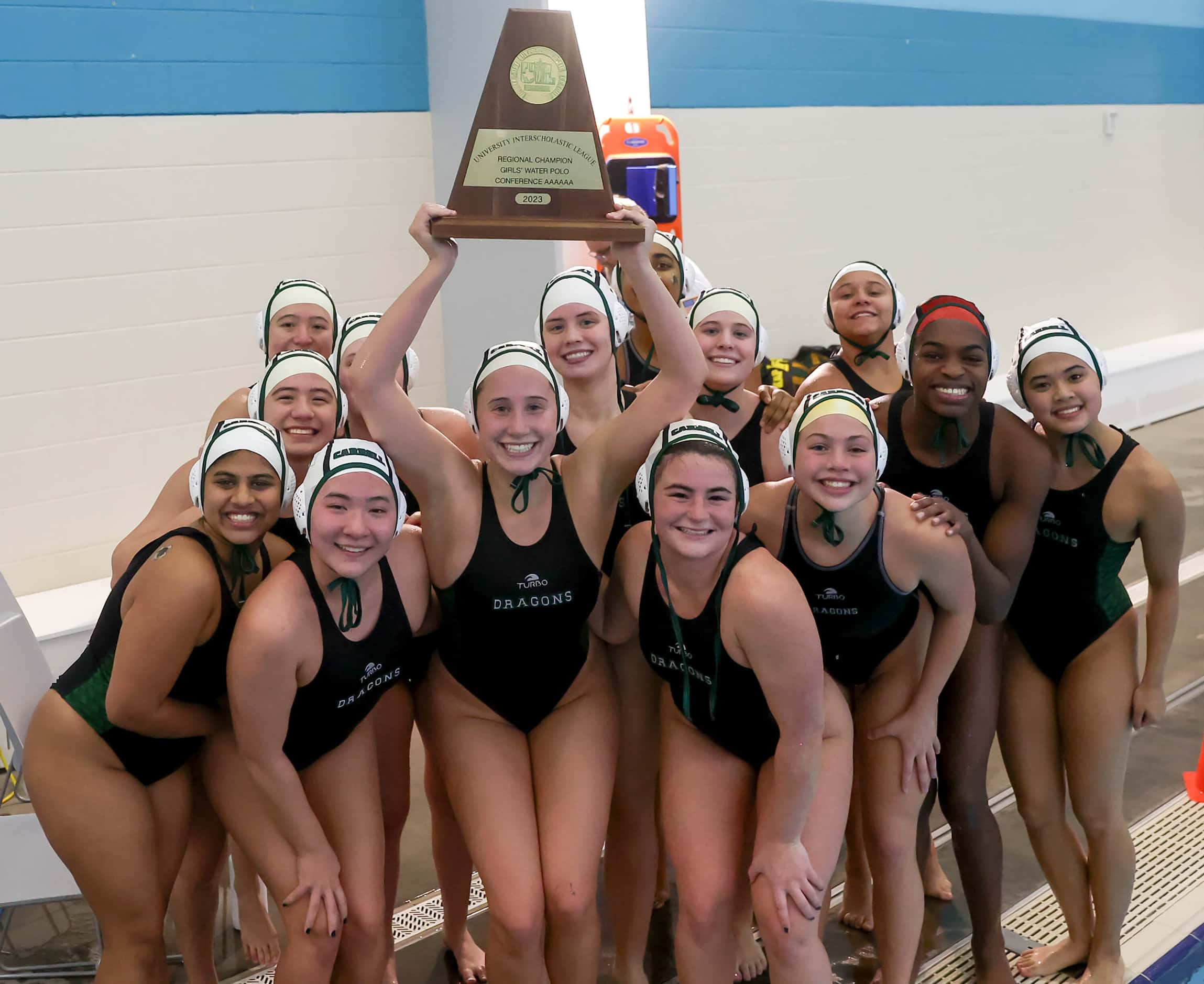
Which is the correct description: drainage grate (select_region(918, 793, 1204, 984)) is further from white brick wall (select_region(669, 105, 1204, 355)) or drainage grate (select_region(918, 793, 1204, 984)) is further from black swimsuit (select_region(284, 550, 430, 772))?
white brick wall (select_region(669, 105, 1204, 355))

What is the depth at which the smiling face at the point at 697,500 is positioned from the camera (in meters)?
2.92

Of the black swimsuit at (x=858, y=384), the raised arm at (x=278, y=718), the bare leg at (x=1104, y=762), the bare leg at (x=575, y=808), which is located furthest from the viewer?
the black swimsuit at (x=858, y=384)

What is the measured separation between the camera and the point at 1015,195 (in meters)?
11.6

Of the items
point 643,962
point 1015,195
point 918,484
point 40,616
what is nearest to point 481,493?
point 918,484

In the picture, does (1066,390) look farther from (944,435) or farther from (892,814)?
(892,814)

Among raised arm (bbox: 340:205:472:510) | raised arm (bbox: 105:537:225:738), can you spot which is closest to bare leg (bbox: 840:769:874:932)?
raised arm (bbox: 340:205:472:510)

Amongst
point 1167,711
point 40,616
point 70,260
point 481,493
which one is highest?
point 70,260

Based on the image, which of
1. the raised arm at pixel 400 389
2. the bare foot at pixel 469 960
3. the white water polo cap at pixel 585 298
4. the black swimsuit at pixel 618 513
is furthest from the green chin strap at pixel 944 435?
the bare foot at pixel 469 960

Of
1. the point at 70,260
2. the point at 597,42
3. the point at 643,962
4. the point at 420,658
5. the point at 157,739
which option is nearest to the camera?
the point at 157,739

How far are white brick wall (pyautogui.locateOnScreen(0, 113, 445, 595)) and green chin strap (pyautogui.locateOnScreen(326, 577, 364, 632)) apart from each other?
394 centimetres

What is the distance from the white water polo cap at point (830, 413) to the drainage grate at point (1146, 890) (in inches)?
66.4

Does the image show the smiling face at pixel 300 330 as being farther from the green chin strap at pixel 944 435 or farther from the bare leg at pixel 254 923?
the green chin strap at pixel 944 435

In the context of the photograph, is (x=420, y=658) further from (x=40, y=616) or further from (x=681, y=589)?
(x=40, y=616)

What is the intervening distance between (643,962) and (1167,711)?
3.02 meters
